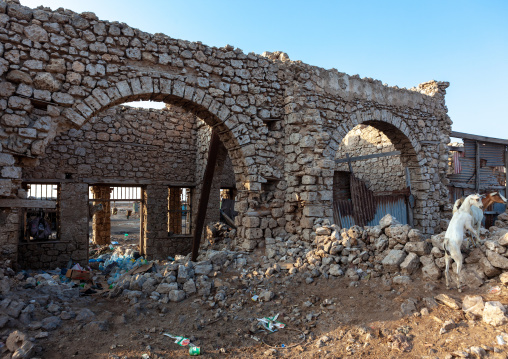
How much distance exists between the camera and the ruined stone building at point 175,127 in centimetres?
507

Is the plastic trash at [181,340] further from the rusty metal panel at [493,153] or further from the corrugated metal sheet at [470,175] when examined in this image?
the rusty metal panel at [493,153]

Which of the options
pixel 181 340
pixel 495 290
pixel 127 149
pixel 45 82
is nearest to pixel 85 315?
pixel 181 340

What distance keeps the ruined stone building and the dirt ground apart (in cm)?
199

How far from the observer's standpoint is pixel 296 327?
4074 millimetres

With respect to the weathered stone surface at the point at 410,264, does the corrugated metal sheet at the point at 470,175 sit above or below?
above

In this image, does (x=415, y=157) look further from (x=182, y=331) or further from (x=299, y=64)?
(x=182, y=331)

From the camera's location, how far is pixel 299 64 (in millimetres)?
7145

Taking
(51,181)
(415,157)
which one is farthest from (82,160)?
(415,157)

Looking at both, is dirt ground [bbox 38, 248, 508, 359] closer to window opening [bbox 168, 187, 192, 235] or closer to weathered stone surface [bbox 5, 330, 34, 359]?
weathered stone surface [bbox 5, 330, 34, 359]

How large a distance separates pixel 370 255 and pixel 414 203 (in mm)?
4750

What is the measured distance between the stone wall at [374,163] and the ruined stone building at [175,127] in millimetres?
87

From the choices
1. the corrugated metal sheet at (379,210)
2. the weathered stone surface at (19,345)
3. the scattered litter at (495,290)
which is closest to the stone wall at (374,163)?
the corrugated metal sheet at (379,210)

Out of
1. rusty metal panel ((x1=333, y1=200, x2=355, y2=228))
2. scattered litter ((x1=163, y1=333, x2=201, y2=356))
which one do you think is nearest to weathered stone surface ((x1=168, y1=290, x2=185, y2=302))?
scattered litter ((x1=163, y1=333, x2=201, y2=356))

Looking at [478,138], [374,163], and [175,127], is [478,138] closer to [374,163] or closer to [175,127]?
[374,163]
